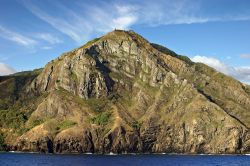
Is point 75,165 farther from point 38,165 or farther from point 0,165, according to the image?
point 0,165

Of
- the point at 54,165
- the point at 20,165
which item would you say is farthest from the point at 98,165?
the point at 20,165

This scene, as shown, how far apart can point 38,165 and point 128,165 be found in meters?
41.1

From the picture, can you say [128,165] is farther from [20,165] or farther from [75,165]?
[20,165]

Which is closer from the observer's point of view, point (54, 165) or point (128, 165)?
point (54, 165)

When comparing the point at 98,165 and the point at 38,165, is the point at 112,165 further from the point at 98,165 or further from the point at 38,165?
the point at 38,165

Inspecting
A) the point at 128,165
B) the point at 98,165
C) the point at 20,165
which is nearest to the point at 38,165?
the point at 20,165

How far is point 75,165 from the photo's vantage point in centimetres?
18988

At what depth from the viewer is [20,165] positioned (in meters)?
188

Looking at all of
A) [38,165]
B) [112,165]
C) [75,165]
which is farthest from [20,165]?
[112,165]

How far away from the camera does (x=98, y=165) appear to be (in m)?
194

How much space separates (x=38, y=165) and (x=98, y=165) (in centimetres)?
2665

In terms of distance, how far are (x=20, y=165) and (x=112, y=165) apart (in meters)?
41.3

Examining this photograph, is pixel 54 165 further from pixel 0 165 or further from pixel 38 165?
pixel 0 165

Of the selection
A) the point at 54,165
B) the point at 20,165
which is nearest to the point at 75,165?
the point at 54,165
